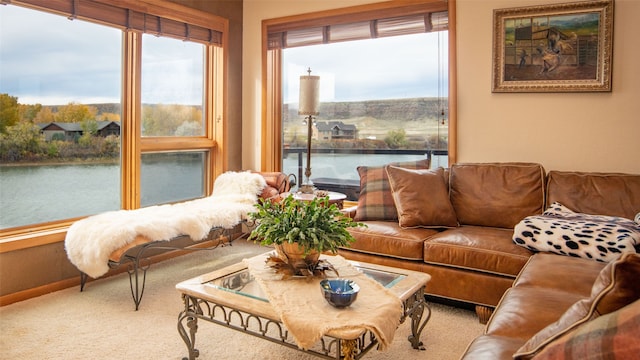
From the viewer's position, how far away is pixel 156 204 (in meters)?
4.40

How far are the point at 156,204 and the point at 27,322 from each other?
65.5 inches

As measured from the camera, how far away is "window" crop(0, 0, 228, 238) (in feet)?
11.1

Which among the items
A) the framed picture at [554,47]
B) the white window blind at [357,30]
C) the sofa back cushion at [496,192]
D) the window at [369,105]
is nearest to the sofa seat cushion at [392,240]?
the sofa back cushion at [496,192]

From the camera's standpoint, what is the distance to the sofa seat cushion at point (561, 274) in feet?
7.14

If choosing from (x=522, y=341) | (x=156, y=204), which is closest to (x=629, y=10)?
(x=522, y=341)

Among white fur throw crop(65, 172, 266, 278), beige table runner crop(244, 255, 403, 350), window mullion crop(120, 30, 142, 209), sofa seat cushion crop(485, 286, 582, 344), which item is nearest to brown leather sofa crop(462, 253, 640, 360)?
sofa seat cushion crop(485, 286, 582, 344)

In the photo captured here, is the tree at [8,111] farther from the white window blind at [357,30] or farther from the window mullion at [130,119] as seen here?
the white window blind at [357,30]

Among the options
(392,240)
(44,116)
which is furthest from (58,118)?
(392,240)

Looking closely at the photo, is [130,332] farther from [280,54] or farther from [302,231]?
[280,54]

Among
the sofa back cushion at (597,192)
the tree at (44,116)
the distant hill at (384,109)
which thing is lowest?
the sofa back cushion at (597,192)

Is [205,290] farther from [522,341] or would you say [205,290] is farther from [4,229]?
[4,229]

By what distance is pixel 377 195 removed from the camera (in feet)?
12.4

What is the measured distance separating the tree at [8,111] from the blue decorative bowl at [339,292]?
260 cm

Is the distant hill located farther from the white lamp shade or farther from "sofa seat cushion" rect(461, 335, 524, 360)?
"sofa seat cushion" rect(461, 335, 524, 360)
